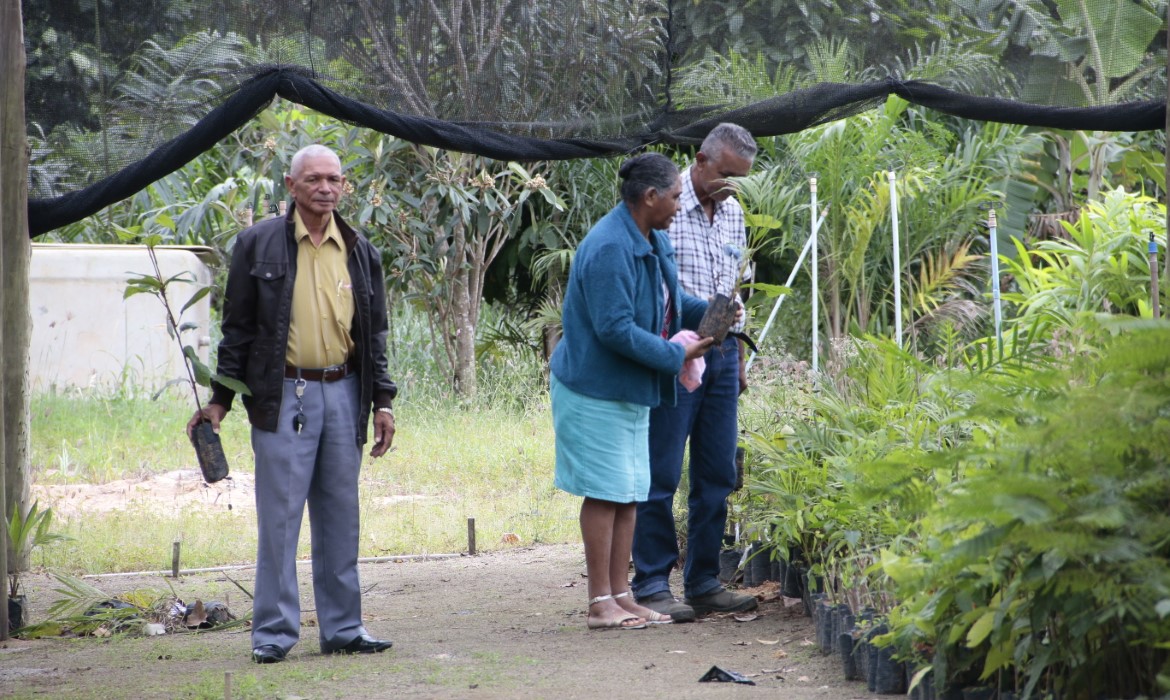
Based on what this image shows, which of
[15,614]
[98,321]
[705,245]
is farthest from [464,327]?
[15,614]

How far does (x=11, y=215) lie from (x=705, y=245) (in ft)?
9.98

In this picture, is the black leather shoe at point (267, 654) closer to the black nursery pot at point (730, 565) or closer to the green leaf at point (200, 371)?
the green leaf at point (200, 371)

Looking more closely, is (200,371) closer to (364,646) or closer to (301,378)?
(301,378)

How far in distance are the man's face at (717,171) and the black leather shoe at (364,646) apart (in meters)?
2.27

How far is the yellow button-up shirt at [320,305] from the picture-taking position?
488 cm

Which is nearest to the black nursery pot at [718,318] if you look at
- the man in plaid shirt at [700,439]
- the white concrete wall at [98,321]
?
the man in plaid shirt at [700,439]

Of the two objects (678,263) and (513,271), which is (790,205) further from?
(678,263)

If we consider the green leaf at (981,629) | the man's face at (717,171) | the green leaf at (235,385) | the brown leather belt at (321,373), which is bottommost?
the green leaf at (981,629)

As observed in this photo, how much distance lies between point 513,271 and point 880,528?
8.84 meters

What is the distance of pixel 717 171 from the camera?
17.9 feet

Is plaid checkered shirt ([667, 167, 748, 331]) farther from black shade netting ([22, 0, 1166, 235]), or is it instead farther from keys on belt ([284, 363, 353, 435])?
keys on belt ([284, 363, 353, 435])

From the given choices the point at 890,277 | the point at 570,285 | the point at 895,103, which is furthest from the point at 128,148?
the point at 890,277

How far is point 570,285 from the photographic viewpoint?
528 centimetres

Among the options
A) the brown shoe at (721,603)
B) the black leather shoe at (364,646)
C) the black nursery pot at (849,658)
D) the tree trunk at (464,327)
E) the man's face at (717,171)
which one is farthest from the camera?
the tree trunk at (464,327)
